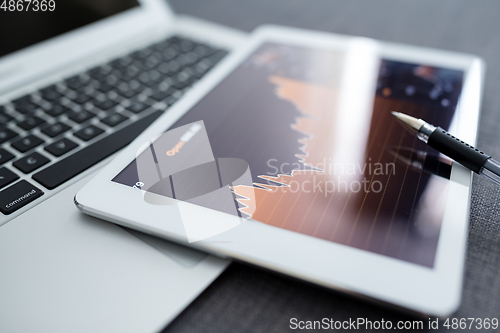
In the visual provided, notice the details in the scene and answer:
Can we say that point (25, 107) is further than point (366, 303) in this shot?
Yes

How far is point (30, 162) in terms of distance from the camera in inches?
13.8

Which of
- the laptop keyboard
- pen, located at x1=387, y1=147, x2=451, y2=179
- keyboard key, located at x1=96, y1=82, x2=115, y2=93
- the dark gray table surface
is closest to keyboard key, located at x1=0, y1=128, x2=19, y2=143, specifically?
the laptop keyboard

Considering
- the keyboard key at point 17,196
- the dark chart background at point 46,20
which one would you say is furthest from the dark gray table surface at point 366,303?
the dark chart background at point 46,20

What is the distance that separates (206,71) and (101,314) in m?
0.34

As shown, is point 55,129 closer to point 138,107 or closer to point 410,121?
point 138,107

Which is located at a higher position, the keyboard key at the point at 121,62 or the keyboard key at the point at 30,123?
the keyboard key at the point at 121,62

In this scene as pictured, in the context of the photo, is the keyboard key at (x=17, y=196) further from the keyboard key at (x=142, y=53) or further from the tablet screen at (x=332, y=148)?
the keyboard key at (x=142, y=53)

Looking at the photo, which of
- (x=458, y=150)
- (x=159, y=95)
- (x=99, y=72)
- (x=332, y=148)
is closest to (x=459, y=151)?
(x=458, y=150)

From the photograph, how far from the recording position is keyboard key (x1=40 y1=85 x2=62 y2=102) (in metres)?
0.44

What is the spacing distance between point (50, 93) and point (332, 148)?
333 mm

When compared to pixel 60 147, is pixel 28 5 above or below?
above

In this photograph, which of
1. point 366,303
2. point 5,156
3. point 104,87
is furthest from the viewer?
point 104,87

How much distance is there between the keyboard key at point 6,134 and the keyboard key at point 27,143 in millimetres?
17

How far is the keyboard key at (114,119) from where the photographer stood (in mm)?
404
